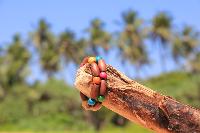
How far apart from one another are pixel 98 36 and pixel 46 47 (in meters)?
A: 11.3

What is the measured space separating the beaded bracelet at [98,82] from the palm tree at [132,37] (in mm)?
75163

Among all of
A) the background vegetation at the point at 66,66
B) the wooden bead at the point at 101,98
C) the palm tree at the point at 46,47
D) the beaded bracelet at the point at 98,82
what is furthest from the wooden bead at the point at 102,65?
the palm tree at the point at 46,47

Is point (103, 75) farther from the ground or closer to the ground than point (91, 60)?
closer to the ground

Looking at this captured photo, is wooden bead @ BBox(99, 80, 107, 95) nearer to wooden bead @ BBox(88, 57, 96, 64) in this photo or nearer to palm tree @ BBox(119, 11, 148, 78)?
wooden bead @ BBox(88, 57, 96, 64)

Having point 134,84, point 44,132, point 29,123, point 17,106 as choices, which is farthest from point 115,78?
point 17,106

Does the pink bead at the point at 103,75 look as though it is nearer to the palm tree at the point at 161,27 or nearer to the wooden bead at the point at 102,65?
the wooden bead at the point at 102,65

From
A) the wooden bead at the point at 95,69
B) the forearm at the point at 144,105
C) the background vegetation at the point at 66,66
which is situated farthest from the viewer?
the background vegetation at the point at 66,66

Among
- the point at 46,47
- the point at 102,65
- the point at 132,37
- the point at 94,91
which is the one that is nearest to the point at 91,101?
the point at 94,91

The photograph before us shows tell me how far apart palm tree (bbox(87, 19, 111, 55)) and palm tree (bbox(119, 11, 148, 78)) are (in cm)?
228

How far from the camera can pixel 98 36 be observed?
252 ft

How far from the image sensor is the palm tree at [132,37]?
7800 centimetres

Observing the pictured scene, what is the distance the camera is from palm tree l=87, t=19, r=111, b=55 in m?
76.8

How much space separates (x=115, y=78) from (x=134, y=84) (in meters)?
0.10

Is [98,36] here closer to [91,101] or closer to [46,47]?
[46,47]
